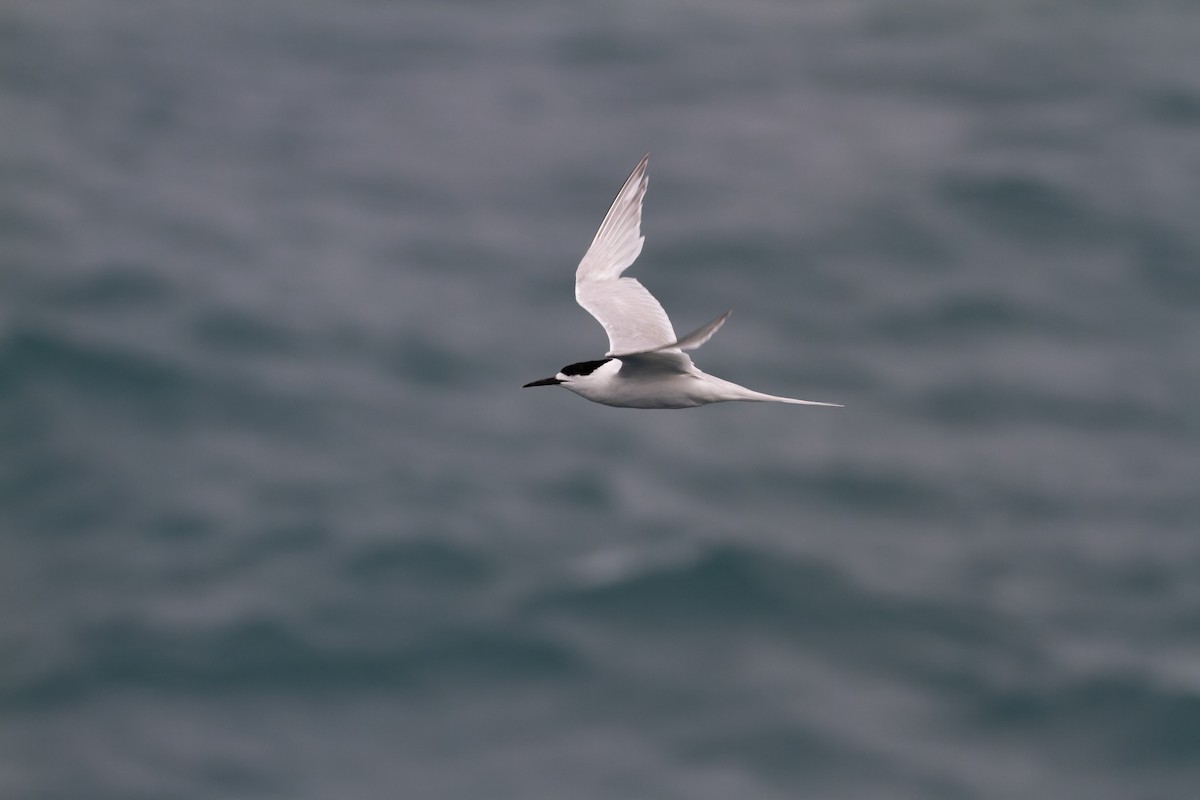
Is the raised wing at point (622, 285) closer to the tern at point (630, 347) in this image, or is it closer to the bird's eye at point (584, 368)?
the tern at point (630, 347)

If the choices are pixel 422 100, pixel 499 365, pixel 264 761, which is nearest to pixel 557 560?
pixel 499 365

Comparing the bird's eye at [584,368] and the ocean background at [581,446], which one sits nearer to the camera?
the bird's eye at [584,368]

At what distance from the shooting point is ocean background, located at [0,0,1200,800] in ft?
329

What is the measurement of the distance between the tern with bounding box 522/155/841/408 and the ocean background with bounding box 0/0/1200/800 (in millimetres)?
72572

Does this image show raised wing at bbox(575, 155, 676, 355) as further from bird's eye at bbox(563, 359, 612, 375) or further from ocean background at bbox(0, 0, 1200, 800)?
ocean background at bbox(0, 0, 1200, 800)

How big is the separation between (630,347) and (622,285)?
2161mm

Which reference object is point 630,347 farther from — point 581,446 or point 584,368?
point 581,446

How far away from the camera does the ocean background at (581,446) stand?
10038 cm

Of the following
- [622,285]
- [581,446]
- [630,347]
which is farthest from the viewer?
[581,446]

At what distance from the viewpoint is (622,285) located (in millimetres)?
19719

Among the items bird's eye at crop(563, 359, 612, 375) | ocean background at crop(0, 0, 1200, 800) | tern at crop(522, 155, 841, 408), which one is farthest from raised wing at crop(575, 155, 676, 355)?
ocean background at crop(0, 0, 1200, 800)

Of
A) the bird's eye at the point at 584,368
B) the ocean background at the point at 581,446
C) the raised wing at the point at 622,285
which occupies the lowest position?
the bird's eye at the point at 584,368

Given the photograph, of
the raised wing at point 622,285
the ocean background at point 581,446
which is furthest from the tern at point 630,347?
the ocean background at point 581,446

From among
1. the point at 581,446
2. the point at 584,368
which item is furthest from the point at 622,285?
the point at 581,446
